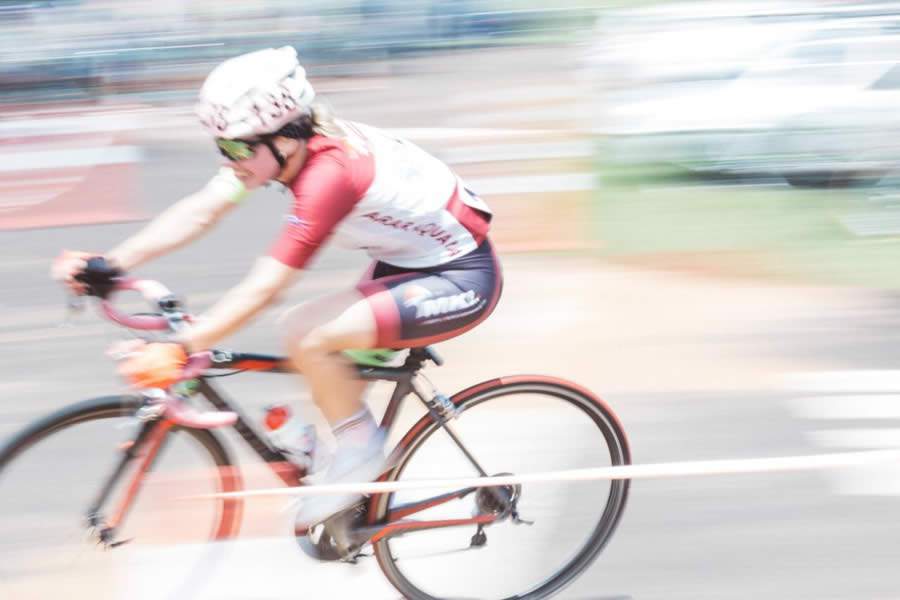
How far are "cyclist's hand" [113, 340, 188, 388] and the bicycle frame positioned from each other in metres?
0.30

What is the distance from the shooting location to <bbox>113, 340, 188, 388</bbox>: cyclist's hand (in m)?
3.06

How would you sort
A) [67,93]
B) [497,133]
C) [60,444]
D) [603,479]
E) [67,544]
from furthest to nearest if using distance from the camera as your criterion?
[67,93] < [497,133] < [603,479] < [67,544] < [60,444]

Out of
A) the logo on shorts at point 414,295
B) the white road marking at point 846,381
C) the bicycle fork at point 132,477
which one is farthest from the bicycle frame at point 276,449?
the white road marking at point 846,381

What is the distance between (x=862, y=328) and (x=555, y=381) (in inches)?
127

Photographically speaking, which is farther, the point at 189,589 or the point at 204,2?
the point at 204,2

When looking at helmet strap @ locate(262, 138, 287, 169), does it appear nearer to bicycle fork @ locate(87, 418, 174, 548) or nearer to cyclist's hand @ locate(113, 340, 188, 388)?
cyclist's hand @ locate(113, 340, 188, 388)

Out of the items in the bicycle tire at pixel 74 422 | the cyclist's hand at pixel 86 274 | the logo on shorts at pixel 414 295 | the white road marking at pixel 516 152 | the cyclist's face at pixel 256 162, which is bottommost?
the white road marking at pixel 516 152

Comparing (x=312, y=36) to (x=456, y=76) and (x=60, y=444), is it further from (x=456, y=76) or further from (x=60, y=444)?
(x=60, y=444)

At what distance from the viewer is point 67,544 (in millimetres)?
3775

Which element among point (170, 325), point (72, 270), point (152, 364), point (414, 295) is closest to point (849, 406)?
point (414, 295)

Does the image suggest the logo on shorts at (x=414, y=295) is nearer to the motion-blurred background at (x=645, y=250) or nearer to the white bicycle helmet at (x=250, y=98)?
the white bicycle helmet at (x=250, y=98)

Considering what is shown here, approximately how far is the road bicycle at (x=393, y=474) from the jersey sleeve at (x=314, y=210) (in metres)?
0.39

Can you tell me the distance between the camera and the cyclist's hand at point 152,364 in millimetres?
3057

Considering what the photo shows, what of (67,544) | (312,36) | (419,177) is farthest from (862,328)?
(312,36)
